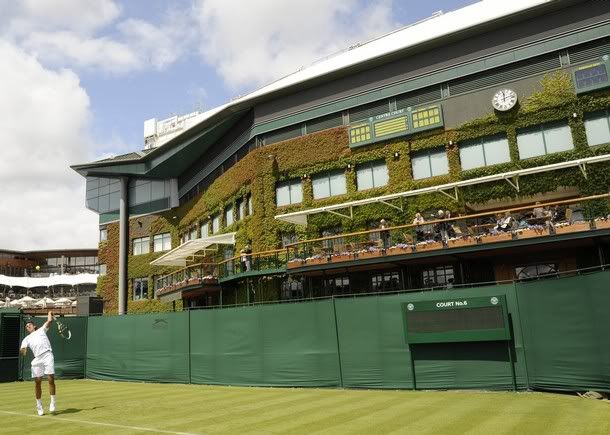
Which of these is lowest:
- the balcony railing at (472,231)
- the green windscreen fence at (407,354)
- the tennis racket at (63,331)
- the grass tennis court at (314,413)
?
the grass tennis court at (314,413)

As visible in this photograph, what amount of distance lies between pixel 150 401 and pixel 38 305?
47.7 m

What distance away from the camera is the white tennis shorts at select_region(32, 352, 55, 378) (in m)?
13.5

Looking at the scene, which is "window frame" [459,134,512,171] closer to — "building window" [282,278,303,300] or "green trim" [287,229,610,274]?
"green trim" [287,229,610,274]

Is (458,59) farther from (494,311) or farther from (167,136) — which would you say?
(167,136)

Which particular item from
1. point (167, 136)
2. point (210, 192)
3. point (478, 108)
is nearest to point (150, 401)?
point (478, 108)

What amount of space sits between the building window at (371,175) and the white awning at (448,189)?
165 cm

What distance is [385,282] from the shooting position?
96.3 ft

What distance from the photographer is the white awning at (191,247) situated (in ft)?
122

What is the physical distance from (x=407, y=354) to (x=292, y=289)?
1608 cm

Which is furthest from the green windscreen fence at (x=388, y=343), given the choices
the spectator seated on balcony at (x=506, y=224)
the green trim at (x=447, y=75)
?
the green trim at (x=447, y=75)

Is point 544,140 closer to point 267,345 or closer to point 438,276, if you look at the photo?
point 438,276

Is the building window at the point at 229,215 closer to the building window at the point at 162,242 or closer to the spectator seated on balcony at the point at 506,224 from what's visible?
the building window at the point at 162,242

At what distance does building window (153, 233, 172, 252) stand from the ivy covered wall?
10.1 metres

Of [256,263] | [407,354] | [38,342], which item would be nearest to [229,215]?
[256,263]
